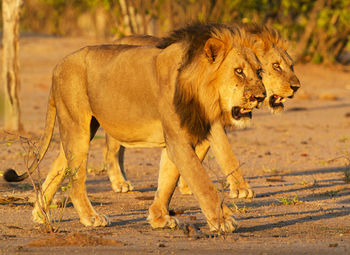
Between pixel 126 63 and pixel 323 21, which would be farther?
Result: pixel 323 21

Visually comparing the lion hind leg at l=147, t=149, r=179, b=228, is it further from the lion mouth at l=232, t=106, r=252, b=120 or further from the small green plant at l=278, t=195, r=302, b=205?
the small green plant at l=278, t=195, r=302, b=205

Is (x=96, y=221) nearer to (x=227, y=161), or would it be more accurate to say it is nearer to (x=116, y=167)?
(x=227, y=161)

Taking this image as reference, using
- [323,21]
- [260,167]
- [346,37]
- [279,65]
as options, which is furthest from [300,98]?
[279,65]

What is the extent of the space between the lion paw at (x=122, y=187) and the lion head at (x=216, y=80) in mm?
2439

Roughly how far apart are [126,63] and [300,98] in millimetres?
12257

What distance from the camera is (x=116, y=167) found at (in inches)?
289

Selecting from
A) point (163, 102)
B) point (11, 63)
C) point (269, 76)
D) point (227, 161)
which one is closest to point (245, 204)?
point (227, 161)

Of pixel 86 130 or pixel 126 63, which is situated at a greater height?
pixel 126 63

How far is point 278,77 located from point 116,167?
199cm

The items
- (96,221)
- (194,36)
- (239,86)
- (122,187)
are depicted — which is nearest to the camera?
(239,86)

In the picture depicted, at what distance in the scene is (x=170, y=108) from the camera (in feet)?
15.9

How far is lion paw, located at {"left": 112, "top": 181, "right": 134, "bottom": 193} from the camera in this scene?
23.3ft

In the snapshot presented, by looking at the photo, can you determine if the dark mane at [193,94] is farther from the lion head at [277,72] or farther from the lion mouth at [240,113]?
the lion head at [277,72]

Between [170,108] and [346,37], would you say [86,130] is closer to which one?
[170,108]
